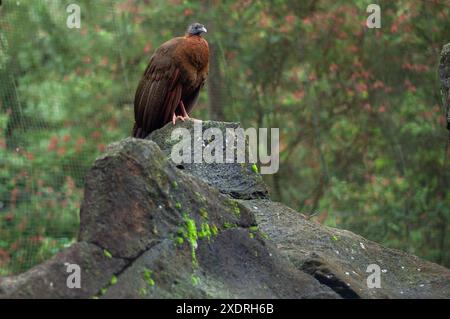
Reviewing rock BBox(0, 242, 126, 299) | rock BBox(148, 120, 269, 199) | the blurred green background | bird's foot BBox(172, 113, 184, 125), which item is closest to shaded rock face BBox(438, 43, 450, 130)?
rock BBox(148, 120, 269, 199)

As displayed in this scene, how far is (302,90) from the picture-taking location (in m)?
10.7

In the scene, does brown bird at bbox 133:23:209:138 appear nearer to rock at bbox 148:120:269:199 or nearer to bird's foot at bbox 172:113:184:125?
bird's foot at bbox 172:113:184:125

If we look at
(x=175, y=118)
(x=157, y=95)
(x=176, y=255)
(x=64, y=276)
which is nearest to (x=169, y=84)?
(x=157, y=95)

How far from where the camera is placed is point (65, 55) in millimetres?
9758

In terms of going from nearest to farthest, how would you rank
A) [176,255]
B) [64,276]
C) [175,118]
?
1. [64,276]
2. [176,255]
3. [175,118]

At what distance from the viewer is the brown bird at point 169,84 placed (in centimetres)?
571

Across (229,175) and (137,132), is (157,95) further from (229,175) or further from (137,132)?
(229,175)

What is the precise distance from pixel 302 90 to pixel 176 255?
7.21 metres

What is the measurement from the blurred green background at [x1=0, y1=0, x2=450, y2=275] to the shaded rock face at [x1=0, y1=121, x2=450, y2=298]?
4.60m

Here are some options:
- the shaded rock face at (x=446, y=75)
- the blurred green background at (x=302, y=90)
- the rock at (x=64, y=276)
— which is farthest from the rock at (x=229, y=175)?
the blurred green background at (x=302, y=90)

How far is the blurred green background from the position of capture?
29.4 feet

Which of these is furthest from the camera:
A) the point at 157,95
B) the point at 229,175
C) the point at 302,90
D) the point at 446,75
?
the point at 302,90

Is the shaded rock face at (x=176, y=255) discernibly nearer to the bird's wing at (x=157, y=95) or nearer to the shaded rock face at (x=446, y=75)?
the shaded rock face at (x=446, y=75)
